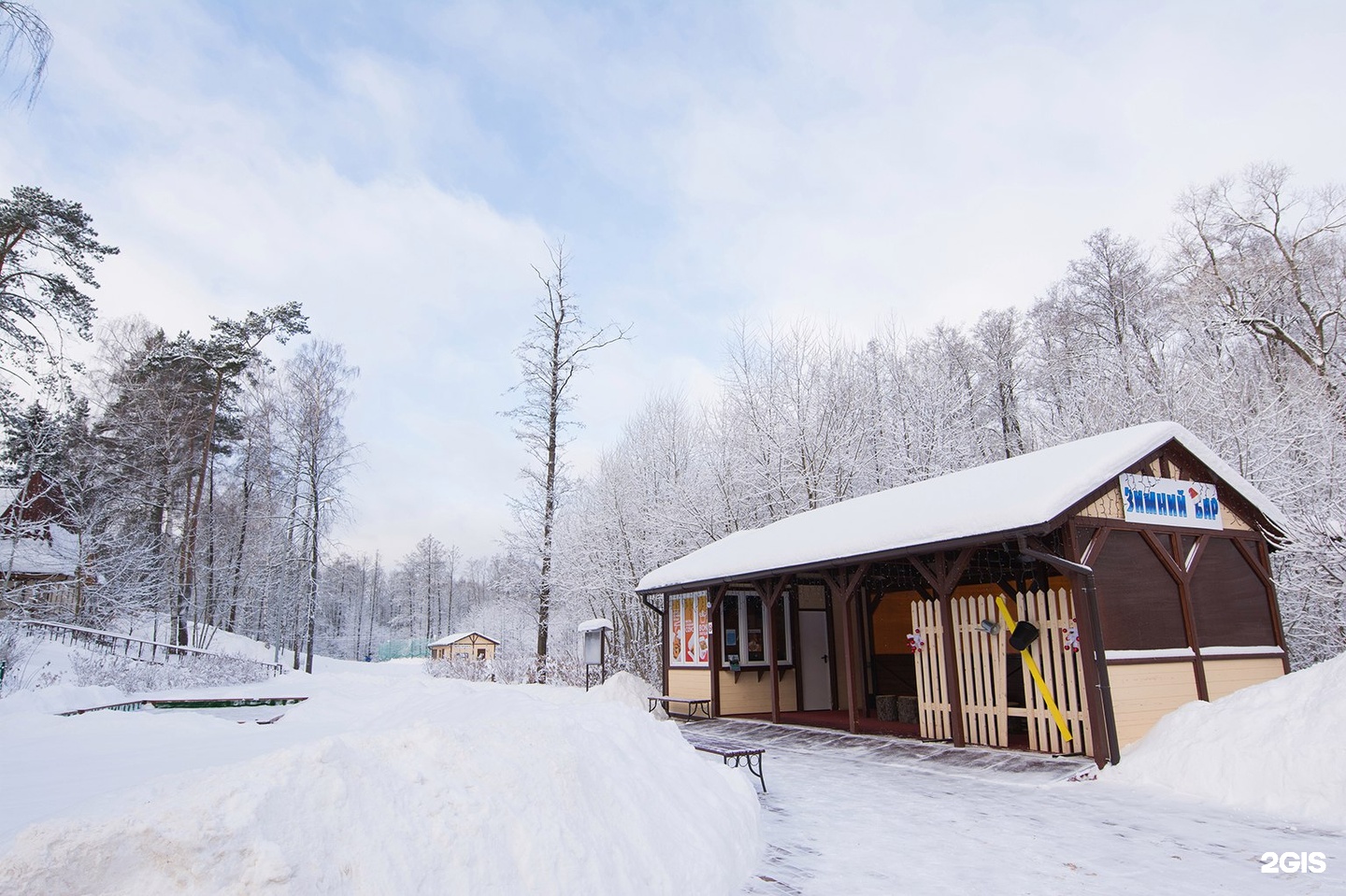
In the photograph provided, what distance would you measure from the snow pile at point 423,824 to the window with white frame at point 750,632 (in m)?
8.51

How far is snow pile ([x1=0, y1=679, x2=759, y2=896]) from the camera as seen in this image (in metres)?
2.55

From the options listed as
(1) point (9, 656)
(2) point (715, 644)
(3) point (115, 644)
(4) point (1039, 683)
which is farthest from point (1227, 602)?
(3) point (115, 644)

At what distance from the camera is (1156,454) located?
8.80 meters

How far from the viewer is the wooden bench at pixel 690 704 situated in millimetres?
13641

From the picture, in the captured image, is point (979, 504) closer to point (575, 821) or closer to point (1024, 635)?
point (1024, 635)

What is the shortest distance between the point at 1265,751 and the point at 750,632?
8282 millimetres

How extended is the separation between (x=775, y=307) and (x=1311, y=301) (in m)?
12.6

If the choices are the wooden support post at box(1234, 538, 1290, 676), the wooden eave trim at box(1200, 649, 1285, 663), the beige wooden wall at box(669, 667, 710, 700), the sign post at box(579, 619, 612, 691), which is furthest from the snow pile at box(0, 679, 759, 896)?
the sign post at box(579, 619, 612, 691)

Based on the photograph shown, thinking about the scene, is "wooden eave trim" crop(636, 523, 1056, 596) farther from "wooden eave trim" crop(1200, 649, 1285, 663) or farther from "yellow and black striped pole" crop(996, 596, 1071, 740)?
"wooden eave trim" crop(1200, 649, 1285, 663)

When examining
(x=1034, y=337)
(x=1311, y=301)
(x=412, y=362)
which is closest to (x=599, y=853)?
(x=412, y=362)

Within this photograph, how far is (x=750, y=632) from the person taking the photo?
13.6 m

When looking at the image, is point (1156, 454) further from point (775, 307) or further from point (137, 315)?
point (137, 315)

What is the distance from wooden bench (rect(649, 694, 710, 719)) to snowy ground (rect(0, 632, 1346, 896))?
18.9 feet

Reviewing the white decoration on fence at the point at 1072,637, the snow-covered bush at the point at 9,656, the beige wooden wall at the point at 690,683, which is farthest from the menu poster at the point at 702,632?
the snow-covered bush at the point at 9,656
